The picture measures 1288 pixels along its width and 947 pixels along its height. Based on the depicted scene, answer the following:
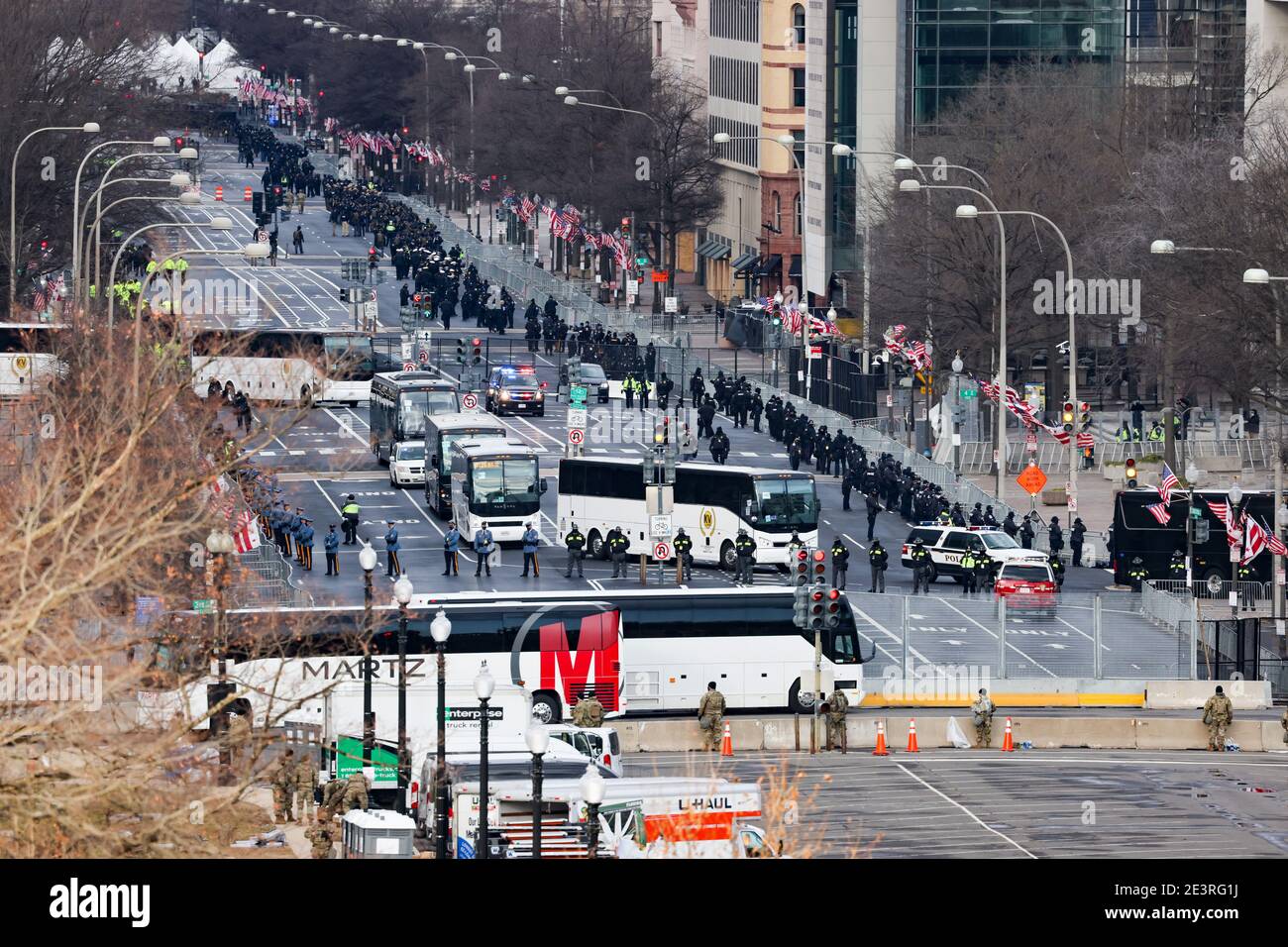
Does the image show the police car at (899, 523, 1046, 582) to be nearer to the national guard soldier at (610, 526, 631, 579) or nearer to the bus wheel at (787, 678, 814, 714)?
the national guard soldier at (610, 526, 631, 579)

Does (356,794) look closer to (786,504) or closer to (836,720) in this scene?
(836,720)

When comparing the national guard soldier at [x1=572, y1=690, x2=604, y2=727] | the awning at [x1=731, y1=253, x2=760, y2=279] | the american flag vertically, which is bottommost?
the national guard soldier at [x1=572, y1=690, x2=604, y2=727]

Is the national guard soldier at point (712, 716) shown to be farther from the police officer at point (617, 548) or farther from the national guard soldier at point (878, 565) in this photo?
the police officer at point (617, 548)

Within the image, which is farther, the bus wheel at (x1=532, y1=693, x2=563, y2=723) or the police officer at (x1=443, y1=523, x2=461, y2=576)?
the police officer at (x1=443, y1=523, x2=461, y2=576)

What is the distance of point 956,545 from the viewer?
6103cm

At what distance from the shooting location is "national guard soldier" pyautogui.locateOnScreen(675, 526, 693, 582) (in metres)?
60.5

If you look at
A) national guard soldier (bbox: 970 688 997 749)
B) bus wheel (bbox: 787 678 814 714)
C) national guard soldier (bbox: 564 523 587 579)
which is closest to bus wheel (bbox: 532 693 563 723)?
bus wheel (bbox: 787 678 814 714)

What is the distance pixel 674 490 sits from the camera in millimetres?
65375

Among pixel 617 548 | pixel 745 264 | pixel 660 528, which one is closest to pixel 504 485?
pixel 660 528

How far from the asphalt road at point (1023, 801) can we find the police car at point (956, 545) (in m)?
14.3

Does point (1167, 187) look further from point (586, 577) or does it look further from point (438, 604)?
point (438, 604)

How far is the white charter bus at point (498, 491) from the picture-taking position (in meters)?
66.8

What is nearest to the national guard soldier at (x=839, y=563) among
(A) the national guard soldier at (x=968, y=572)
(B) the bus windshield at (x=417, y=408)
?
(A) the national guard soldier at (x=968, y=572)

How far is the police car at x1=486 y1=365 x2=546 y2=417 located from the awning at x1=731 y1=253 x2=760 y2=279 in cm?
4175
